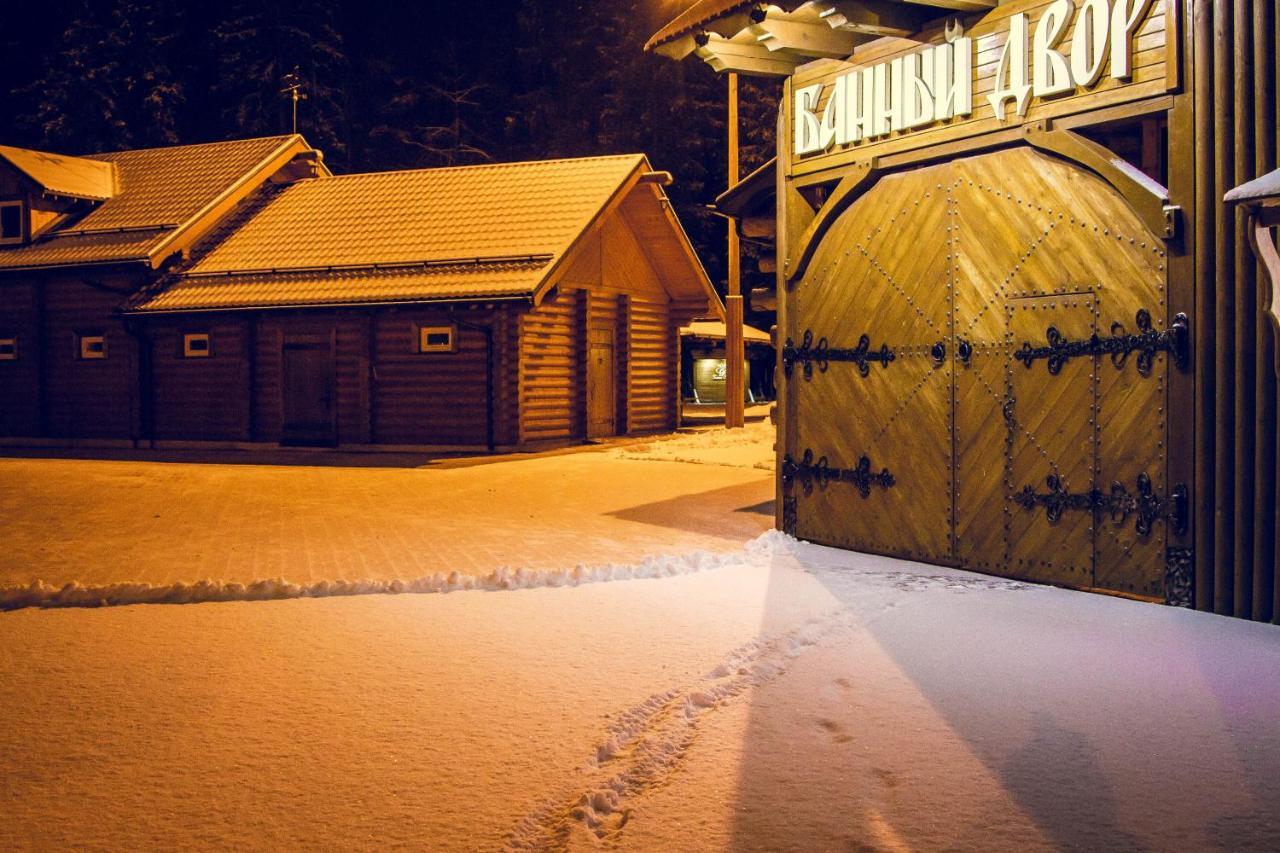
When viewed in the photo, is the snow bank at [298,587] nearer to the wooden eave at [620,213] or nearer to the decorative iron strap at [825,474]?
the decorative iron strap at [825,474]

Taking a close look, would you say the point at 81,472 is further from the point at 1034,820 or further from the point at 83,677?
the point at 1034,820

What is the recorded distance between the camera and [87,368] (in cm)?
2605

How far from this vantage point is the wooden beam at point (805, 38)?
31.6ft

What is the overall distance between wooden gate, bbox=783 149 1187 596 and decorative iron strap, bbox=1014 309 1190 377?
0.01 metres

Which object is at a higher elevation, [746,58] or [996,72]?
[746,58]

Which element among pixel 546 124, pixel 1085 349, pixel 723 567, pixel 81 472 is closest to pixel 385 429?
pixel 81 472

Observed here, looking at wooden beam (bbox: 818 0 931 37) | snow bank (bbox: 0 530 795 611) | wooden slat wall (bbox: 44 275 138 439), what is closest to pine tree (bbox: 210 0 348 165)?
wooden slat wall (bbox: 44 275 138 439)

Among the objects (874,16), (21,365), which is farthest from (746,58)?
(21,365)

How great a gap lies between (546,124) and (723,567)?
1827 inches

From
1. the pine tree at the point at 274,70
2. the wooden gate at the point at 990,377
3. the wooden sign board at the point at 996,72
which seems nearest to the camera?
the wooden sign board at the point at 996,72

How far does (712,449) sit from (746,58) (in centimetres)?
1389

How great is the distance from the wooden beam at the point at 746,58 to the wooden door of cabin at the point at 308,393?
15.4 meters

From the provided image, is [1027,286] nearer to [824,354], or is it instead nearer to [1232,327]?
[1232,327]

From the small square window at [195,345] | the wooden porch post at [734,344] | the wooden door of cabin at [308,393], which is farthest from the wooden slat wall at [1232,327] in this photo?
the wooden porch post at [734,344]
